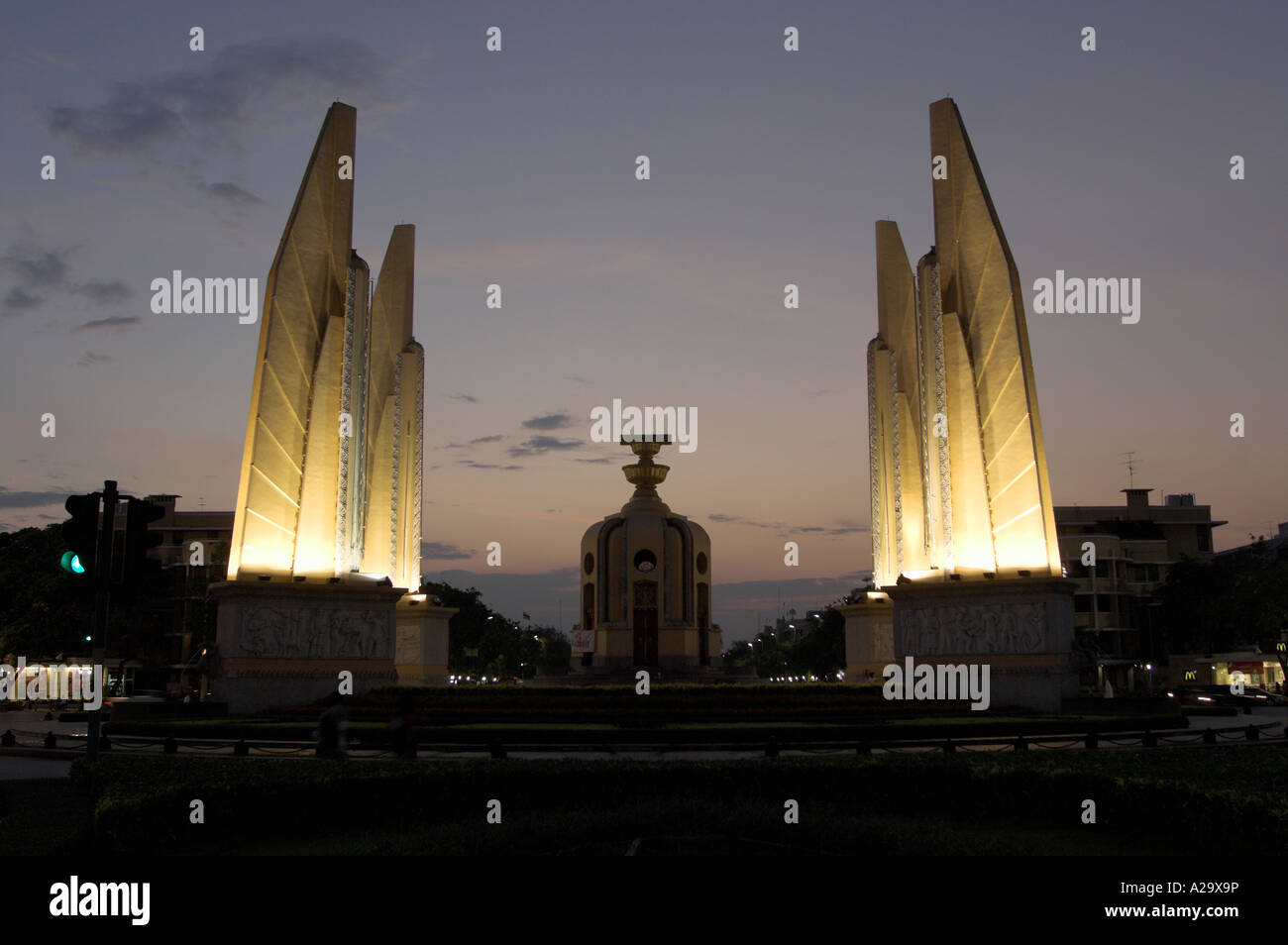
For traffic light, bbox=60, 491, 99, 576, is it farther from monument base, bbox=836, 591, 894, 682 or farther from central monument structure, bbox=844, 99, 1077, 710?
monument base, bbox=836, 591, 894, 682

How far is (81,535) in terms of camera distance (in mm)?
9734

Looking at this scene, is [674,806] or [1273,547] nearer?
[674,806]

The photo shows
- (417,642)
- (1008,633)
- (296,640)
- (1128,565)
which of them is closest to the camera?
(1008,633)

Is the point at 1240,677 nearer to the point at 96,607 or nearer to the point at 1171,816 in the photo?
the point at 1171,816

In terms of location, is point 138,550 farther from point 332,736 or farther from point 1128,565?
point 1128,565

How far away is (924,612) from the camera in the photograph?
2867 cm

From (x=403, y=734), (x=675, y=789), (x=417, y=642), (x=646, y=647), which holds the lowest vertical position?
(x=675, y=789)

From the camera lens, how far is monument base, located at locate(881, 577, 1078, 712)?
2598cm

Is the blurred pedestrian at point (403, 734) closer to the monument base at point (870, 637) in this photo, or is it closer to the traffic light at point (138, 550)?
the traffic light at point (138, 550)

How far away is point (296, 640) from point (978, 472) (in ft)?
59.5

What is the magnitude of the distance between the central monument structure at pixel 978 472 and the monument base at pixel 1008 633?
3 cm

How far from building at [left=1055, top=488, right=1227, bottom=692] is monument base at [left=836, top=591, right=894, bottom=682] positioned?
25879 millimetres

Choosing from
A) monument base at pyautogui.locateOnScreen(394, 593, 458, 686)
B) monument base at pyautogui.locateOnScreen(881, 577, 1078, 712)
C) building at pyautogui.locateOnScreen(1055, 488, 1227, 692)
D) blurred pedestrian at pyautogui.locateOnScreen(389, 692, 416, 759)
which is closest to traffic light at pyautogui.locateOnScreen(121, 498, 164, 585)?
blurred pedestrian at pyautogui.locateOnScreen(389, 692, 416, 759)

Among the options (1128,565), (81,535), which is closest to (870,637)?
(81,535)
